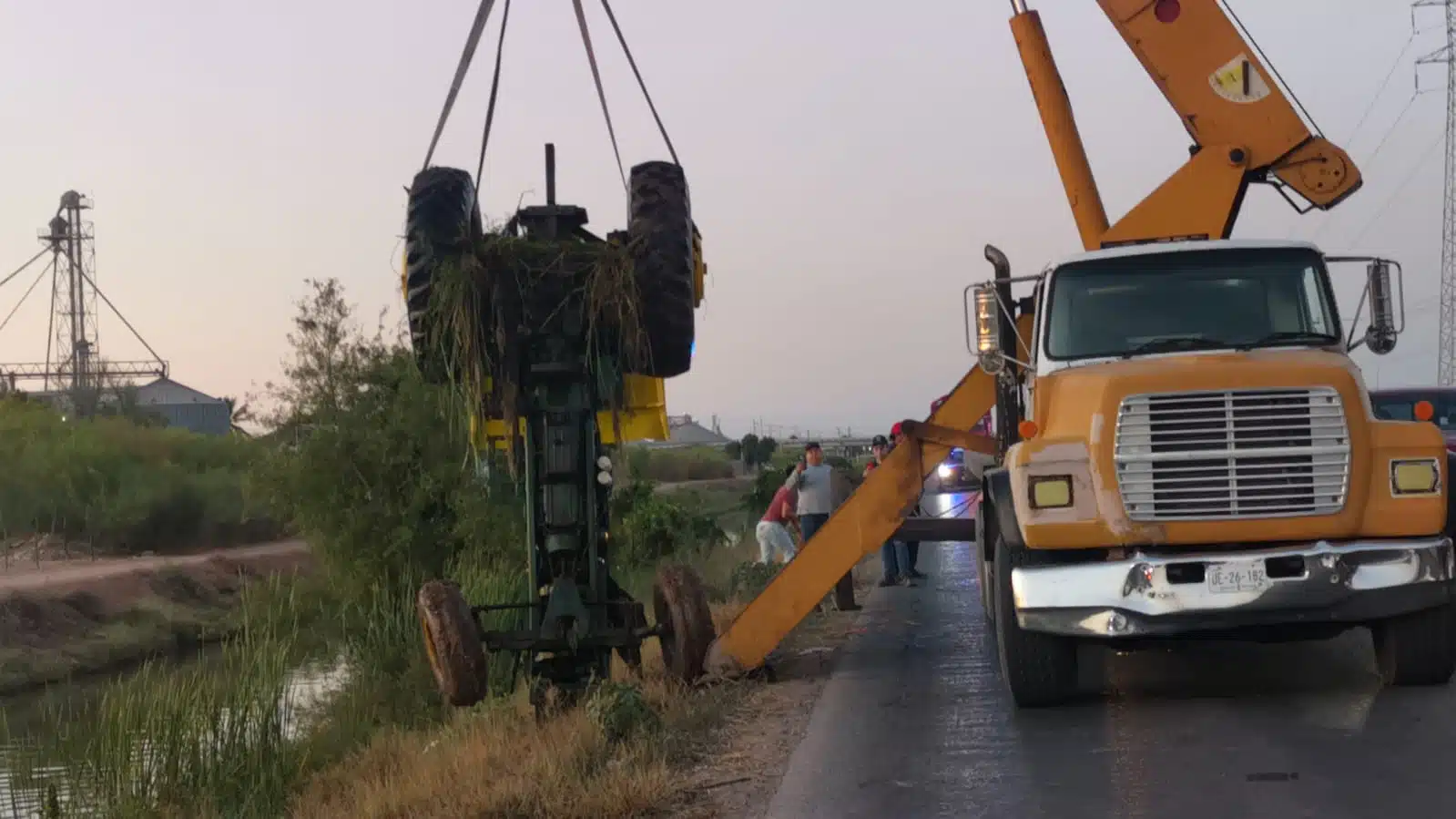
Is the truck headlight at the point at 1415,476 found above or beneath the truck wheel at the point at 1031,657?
above

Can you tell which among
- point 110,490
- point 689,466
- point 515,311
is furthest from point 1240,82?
point 689,466

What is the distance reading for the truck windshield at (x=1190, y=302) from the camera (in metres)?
9.85

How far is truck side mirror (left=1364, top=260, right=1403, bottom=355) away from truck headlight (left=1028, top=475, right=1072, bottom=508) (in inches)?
112

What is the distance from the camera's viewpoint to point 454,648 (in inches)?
384

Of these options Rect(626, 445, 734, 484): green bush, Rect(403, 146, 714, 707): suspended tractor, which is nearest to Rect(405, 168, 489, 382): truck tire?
Rect(403, 146, 714, 707): suspended tractor

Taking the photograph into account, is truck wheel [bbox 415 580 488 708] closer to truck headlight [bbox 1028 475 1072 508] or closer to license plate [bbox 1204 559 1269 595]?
truck headlight [bbox 1028 475 1072 508]

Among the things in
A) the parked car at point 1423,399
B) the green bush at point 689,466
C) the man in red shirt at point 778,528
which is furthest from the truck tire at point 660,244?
the green bush at point 689,466

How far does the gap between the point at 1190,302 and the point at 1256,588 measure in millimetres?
2354

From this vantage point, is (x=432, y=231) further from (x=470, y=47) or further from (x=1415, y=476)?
(x=1415, y=476)

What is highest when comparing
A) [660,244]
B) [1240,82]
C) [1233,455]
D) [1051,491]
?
[1240,82]

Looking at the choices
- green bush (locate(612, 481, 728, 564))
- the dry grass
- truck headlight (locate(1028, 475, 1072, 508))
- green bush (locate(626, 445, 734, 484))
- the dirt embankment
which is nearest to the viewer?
the dry grass

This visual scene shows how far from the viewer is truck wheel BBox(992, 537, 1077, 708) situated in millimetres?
9094

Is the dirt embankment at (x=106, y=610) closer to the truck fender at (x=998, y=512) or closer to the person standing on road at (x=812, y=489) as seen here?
the person standing on road at (x=812, y=489)

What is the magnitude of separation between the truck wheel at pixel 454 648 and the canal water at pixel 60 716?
2.87 meters
